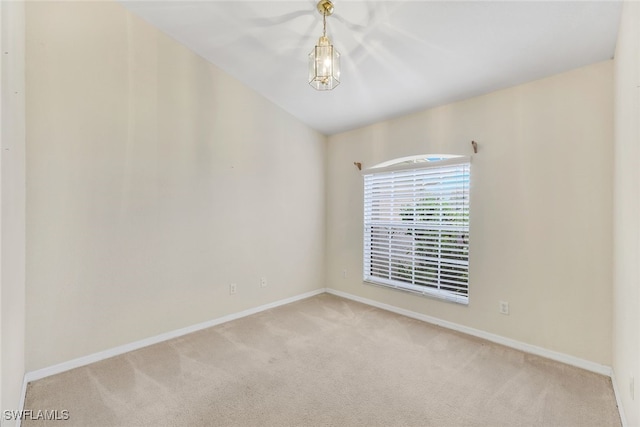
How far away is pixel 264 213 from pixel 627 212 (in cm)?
324

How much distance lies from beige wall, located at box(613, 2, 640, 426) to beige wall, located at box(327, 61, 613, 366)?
0.16 m

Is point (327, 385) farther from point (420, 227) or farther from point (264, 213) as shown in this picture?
point (264, 213)

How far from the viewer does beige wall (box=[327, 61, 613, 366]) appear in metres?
2.26

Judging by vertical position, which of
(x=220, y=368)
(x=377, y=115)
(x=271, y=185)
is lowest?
(x=220, y=368)

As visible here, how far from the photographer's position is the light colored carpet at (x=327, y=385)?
5.78 ft

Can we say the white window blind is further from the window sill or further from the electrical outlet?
the electrical outlet

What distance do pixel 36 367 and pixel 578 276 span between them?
4.38 m

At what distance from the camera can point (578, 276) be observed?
234 centimetres

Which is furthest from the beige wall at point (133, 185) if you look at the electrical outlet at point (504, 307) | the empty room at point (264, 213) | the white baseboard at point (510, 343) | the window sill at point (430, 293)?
the electrical outlet at point (504, 307)

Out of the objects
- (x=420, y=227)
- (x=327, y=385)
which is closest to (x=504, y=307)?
(x=420, y=227)

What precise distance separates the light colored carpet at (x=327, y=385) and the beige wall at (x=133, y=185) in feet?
1.45

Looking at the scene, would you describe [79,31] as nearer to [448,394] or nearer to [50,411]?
[50,411]

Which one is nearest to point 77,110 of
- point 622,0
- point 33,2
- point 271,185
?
point 33,2

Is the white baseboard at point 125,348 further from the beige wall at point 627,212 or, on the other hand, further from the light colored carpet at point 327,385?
the beige wall at point 627,212
